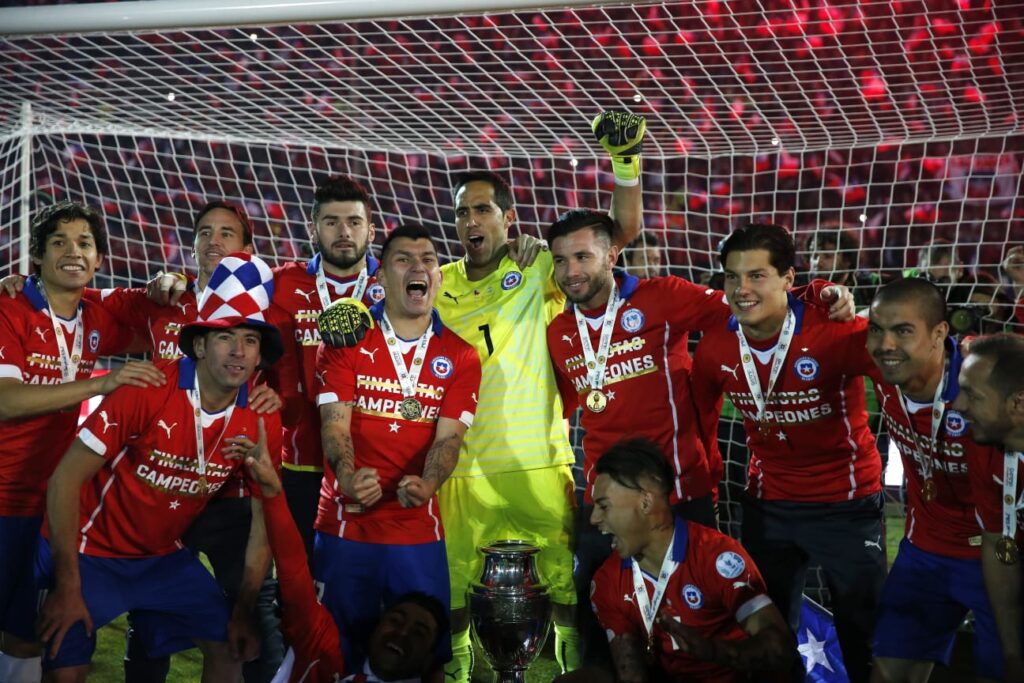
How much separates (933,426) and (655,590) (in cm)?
110

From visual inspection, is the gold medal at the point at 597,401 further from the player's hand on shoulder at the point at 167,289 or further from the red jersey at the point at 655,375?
the player's hand on shoulder at the point at 167,289

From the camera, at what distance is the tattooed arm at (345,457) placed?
11.4ft

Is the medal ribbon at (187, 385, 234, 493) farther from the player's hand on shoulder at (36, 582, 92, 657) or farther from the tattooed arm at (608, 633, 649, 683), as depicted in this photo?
the tattooed arm at (608, 633, 649, 683)

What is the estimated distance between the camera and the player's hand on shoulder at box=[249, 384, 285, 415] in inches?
144

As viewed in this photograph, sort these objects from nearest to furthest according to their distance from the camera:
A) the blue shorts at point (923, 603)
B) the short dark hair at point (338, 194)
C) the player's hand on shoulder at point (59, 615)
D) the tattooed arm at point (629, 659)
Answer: the tattooed arm at point (629, 659), the player's hand on shoulder at point (59, 615), the blue shorts at point (923, 603), the short dark hair at point (338, 194)

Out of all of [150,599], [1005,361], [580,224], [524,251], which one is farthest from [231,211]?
[1005,361]

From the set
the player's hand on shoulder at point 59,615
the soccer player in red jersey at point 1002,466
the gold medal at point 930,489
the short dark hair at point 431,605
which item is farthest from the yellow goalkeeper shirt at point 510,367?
the soccer player in red jersey at point 1002,466

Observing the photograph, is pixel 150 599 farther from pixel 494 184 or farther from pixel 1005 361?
pixel 1005 361

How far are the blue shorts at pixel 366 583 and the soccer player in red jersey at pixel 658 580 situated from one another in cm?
63

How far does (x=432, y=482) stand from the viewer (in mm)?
3609

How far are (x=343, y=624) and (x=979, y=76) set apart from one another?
4353 millimetres

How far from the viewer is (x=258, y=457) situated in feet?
11.3

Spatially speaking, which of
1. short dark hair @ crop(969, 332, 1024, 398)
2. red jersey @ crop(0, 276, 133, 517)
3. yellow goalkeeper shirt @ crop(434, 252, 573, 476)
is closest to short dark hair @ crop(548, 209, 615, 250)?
yellow goalkeeper shirt @ crop(434, 252, 573, 476)

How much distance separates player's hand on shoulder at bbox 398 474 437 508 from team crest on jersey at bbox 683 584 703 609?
913 mm
